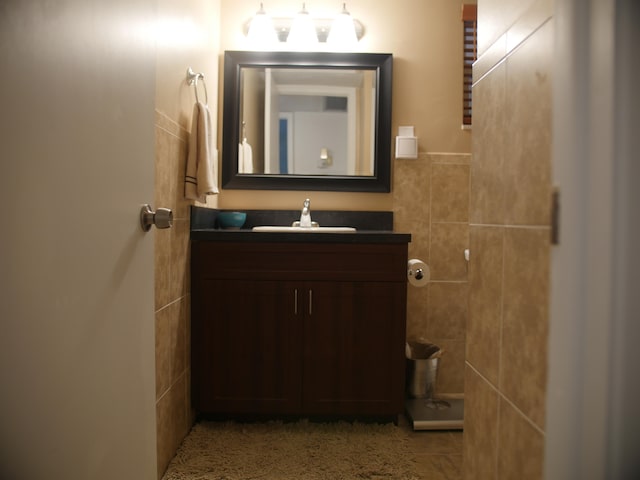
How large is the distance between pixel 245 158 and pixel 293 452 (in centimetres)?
156

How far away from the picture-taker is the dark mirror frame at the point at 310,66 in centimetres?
242

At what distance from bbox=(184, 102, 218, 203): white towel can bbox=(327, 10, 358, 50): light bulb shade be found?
1.02m

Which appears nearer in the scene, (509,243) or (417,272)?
(509,243)

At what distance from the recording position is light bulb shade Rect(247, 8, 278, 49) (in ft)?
7.77

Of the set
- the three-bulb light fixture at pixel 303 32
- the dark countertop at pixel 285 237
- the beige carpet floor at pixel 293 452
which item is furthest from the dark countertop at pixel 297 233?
the three-bulb light fixture at pixel 303 32

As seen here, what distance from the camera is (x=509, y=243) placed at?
696 millimetres

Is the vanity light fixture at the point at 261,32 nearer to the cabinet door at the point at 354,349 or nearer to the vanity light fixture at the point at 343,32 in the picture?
the vanity light fixture at the point at 343,32

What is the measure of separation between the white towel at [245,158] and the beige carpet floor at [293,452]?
136 cm

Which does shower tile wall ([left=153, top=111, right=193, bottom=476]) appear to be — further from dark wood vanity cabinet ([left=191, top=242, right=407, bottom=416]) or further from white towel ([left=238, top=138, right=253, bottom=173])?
white towel ([left=238, top=138, right=253, bottom=173])

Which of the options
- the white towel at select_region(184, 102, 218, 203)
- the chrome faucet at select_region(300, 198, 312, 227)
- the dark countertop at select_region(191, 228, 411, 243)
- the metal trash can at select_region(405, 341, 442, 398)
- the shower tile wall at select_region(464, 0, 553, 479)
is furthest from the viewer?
the chrome faucet at select_region(300, 198, 312, 227)

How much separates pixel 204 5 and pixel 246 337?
1633mm

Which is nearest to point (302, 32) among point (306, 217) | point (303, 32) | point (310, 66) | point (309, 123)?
point (303, 32)

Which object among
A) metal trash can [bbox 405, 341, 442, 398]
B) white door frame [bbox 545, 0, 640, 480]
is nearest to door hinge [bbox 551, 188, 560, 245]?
white door frame [bbox 545, 0, 640, 480]

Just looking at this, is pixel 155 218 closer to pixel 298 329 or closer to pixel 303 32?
pixel 298 329
